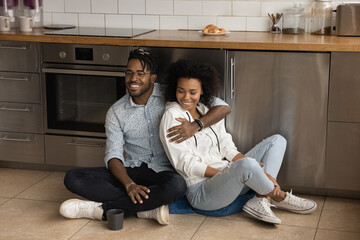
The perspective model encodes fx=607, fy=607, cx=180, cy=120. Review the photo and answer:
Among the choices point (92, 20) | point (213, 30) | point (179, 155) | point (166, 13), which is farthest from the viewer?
point (92, 20)

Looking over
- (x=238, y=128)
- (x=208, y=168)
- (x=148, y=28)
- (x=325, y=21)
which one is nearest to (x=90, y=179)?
(x=208, y=168)

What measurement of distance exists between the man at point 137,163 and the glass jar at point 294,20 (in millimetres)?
810

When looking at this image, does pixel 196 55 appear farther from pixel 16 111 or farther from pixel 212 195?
pixel 16 111

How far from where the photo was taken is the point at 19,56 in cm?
375

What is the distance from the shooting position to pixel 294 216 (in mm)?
3209

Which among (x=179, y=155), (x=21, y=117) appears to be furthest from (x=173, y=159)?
(x=21, y=117)

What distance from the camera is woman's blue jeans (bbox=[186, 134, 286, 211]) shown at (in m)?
2.96

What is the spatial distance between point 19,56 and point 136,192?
130 centimetres

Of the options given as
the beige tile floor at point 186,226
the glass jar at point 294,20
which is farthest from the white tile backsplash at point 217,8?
the beige tile floor at point 186,226

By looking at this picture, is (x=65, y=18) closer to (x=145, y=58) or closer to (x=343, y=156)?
(x=145, y=58)

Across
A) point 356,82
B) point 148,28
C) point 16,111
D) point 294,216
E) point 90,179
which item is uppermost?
point 148,28

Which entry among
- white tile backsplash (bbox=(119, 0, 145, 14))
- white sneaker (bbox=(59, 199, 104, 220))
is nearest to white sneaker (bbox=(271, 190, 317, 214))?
white sneaker (bbox=(59, 199, 104, 220))

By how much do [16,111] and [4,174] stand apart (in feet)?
1.41

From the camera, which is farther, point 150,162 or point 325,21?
point 325,21
